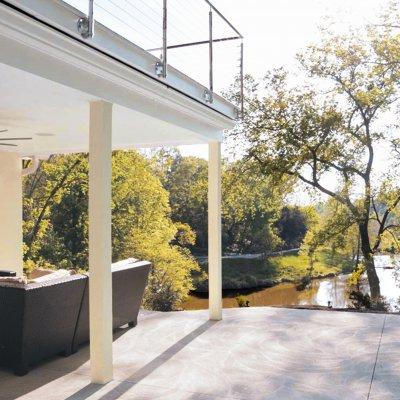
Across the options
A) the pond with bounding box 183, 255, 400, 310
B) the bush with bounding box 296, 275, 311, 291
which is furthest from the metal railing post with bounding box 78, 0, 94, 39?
the pond with bounding box 183, 255, 400, 310

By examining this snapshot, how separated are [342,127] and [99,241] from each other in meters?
12.6

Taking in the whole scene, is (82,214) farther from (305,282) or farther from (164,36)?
(164,36)

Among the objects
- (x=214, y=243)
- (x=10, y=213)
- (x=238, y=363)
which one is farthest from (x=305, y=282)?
(x=238, y=363)

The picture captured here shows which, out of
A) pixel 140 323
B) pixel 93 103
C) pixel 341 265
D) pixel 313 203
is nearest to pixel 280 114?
pixel 313 203

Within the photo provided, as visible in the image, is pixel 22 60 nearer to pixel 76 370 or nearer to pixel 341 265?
pixel 76 370

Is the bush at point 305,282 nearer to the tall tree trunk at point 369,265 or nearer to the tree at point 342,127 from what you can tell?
the tall tree trunk at point 369,265

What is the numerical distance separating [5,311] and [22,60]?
2104mm

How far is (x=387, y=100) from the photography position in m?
14.8

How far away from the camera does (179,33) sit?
538cm

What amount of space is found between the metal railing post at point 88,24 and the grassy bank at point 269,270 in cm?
2463

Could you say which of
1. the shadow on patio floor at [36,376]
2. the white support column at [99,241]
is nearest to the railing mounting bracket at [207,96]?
the white support column at [99,241]

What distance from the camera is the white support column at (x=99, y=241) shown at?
3.94 meters

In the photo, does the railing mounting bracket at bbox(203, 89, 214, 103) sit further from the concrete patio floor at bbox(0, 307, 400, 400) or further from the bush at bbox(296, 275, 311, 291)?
the bush at bbox(296, 275, 311, 291)

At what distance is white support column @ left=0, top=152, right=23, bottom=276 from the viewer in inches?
298
